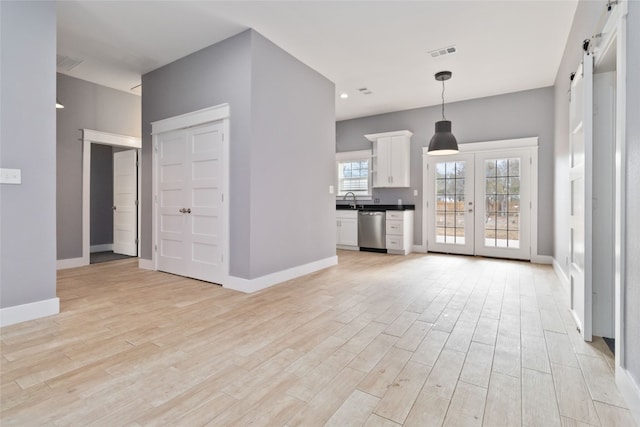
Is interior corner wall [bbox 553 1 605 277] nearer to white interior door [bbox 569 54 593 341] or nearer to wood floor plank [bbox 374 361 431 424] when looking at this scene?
white interior door [bbox 569 54 593 341]

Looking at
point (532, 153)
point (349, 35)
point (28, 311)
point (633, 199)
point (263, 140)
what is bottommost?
point (28, 311)

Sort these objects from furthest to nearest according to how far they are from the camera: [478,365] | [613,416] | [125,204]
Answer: [125,204] < [478,365] < [613,416]

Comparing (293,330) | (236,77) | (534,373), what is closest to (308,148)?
(236,77)

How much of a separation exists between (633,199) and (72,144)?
656 cm

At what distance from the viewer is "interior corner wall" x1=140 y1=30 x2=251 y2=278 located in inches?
142

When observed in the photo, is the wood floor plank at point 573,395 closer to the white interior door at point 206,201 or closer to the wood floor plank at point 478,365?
the wood floor plank at point 478,365

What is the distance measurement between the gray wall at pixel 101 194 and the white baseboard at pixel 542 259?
8.39 metres

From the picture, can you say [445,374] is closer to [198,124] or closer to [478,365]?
[478,365]

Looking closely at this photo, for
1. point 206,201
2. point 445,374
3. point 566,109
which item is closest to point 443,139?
point 566,109

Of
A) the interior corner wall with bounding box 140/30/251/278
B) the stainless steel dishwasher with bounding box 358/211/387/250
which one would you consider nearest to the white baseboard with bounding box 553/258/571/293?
the stainless steel dishwasher with bounding box 358/211/387/250

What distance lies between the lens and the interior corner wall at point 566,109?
2.76 m

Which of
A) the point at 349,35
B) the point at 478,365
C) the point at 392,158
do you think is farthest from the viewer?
the point at 392,158

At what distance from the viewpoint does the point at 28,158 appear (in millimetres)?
2703

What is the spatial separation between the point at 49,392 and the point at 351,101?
5.86 meters
